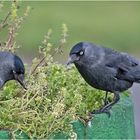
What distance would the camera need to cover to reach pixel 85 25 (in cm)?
1867

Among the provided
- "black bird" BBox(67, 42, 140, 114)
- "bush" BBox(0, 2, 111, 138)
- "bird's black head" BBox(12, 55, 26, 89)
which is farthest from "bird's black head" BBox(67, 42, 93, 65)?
"bird's black head" BBox(12, 55, 26, 89)

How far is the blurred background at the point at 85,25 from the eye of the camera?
54.2 ft

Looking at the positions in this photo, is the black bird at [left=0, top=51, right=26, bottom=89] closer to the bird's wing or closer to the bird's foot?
the bird's foot

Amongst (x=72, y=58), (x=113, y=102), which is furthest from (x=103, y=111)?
(x=72, y=58)

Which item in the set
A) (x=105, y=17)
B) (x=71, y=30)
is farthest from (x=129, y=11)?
(x=71, y=30)

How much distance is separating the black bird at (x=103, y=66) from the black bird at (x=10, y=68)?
0.44 meters

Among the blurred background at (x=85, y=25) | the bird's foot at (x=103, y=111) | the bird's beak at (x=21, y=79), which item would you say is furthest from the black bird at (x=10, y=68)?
the blurred background at (x=85, y=25)

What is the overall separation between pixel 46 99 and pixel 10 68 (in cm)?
76

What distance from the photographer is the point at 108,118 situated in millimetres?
7953

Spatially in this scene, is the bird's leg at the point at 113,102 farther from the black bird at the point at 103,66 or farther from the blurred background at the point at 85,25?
the blurred background at the point at 85,25

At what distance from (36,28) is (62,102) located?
10.3 meters

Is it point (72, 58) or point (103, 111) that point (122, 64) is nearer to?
point (72, 58)

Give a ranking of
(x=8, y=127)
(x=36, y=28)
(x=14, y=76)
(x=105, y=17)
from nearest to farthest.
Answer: (x=8, y=127) < (x=14, y=76) < (x=36, y=28) < (x=105, y=17)

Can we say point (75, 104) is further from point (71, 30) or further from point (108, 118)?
point (71, 30)
